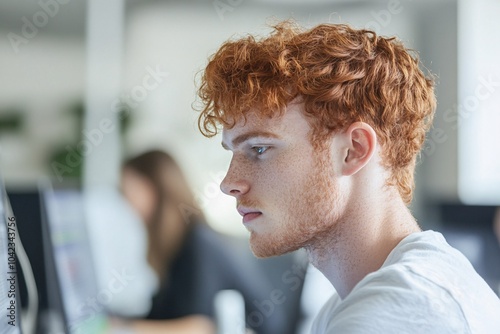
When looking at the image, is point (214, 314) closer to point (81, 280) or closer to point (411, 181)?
point (81, 280)

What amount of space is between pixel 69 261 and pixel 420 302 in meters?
0.94

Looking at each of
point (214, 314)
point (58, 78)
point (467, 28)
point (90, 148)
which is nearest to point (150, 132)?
point (90, 148)

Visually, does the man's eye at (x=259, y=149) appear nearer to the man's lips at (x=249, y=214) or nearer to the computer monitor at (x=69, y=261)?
the man's lips at (x=249, y=214)

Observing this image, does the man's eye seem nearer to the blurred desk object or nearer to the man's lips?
the man's lips

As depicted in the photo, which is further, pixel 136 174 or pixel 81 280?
pixel 136 174

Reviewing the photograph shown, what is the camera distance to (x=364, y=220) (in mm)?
1158

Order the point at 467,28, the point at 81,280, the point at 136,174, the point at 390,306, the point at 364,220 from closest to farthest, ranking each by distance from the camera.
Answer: the point at 390,306
the point at 364,220
the point at 81,280
the point at 136,174
the point at 467,28

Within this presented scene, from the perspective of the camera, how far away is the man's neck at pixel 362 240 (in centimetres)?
114

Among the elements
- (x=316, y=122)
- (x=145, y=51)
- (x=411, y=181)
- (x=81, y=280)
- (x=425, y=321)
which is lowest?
(x=81, y=280)

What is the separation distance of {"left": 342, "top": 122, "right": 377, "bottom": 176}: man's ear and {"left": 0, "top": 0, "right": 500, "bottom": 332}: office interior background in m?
2.42

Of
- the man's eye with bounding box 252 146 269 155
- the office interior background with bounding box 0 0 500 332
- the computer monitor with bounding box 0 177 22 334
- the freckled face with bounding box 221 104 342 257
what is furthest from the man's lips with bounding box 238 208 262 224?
the office interior background with bounding box 0 0 500 332

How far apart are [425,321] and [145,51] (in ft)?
10.4

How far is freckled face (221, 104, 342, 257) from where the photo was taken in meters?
1.17

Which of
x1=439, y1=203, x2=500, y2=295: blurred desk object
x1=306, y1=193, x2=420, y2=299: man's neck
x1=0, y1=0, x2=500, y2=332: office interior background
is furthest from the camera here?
x1=0, y1=0, x2=500, y2=332: office interior background
